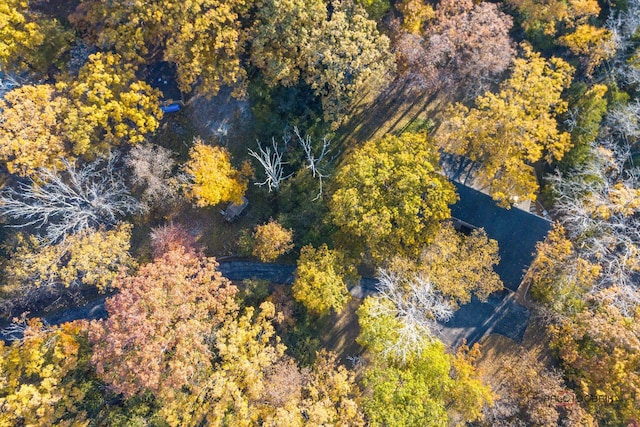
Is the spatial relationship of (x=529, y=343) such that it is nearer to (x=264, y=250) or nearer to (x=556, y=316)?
(x=556, y=316)

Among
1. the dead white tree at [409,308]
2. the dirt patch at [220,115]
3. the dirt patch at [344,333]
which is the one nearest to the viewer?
the dead white tree at [409,308]

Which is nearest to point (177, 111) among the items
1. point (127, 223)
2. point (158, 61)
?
point (158, 61)

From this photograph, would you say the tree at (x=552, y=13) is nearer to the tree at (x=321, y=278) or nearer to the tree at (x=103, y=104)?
the tree at (x=321, y=278)

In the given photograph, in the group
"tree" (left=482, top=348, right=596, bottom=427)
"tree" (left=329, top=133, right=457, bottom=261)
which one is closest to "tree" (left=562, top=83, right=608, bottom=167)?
"tree" (left=329, top=133, right=457, bottom=261)

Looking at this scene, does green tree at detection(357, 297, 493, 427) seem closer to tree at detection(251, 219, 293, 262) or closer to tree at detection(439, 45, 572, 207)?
tree at detection(251, 219, 293, 262)

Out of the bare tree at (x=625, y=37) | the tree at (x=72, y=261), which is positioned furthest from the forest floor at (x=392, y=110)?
the tree at (x=72, y=261)
